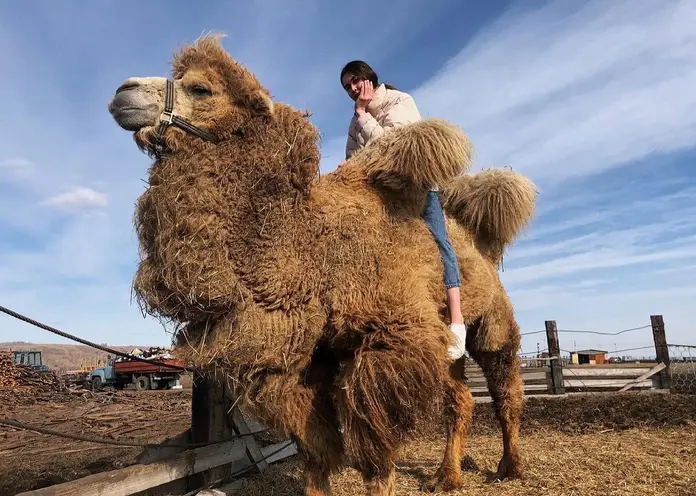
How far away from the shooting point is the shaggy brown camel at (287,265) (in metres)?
2.84

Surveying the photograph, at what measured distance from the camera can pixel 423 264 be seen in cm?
359

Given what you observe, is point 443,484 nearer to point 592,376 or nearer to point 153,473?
point 153,473

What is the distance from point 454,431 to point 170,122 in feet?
13.1

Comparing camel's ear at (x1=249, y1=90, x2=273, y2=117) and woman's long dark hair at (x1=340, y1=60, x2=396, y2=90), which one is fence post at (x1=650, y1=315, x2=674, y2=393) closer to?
woman's long dark hair at (x1=340, y1=60, x2=396, y2=90)

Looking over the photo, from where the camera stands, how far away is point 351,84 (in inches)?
175

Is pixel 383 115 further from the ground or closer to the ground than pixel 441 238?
further from the ground

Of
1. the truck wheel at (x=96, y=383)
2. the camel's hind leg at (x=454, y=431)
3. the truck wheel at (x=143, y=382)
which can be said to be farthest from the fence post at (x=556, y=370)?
the truck wheel at (x=96, y=383)

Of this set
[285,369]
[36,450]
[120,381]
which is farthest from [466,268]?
[120,381]

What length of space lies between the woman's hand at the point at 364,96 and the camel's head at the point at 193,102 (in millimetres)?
1436

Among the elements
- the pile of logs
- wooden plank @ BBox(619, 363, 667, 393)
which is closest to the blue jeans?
wooden plank @ BBox(619, 363, 667, 393)

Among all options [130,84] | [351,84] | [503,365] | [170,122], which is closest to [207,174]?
[170,122]

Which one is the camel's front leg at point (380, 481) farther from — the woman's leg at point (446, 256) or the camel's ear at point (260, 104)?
the camel's ear at point (260, 104)

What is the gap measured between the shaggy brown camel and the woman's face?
1028 mm

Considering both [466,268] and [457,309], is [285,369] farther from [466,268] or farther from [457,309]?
[466,268]
